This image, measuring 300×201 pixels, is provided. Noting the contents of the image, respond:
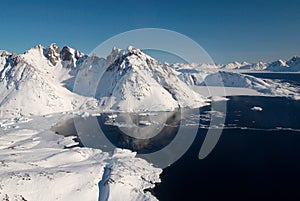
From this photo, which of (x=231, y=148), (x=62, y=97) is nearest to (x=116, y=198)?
(x=231, y=148)

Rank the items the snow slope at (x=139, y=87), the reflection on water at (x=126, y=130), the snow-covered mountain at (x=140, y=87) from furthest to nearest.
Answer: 1. the snow-covered mountain at (x=140, y=87)
2. the snow slope at (x=139, y=87)
3. the reflection on water at (x=126, y=130)

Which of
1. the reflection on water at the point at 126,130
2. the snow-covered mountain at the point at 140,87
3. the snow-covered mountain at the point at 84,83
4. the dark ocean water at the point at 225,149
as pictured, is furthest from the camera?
the snow-covered mountain at the point at 140,87

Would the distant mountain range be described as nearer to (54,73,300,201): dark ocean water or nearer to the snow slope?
the snow slope

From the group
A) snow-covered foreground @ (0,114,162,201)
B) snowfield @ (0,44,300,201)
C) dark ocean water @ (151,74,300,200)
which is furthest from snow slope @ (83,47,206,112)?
snow-covered foreground @ (0,114,162,201)

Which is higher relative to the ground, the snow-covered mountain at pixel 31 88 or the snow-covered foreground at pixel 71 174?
the snow-covered mountain at pixel 31 88

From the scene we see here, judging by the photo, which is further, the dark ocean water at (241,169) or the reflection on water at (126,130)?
the reflection on water at (126,130)

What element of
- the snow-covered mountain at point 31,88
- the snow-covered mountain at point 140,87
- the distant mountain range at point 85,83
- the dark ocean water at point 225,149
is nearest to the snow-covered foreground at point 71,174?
the dark ocean water at point 225,149

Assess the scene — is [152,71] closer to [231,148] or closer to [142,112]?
[142,112]

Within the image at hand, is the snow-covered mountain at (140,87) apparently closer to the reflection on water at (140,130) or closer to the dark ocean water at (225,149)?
the reflection on water at (140,130)

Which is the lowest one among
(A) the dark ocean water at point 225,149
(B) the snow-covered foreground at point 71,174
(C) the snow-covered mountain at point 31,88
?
(B) the snow-covered foreground at point 71,174
